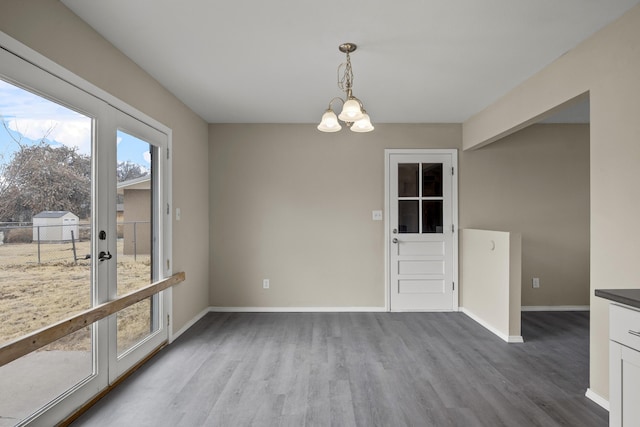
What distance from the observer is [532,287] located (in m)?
4.37

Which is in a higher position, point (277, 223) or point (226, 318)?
point (277, 223)

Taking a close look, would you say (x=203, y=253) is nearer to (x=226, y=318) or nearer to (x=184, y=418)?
(x=226, y=318)

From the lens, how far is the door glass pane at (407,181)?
14.4 ft

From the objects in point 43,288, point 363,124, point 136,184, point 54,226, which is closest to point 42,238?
point 54,226

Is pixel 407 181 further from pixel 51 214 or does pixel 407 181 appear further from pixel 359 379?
pixel 51 214

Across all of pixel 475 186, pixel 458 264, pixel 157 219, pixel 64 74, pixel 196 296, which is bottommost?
pixel 196 296

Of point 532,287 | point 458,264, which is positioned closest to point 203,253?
point 458,264

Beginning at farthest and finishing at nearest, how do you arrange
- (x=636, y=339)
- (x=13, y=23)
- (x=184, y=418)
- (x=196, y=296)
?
(x=196, y=296) < (x=184, y=418) < (x=13, y=23) < (x=636, y=339)

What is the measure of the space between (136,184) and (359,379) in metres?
2.37

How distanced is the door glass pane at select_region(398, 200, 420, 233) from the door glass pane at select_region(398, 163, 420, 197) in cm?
11

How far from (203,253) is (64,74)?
2598 millimetres

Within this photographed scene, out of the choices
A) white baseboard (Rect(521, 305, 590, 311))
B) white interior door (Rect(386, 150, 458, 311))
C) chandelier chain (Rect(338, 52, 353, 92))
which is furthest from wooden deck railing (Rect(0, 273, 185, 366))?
white baseboard (Rect(521, 305, 590, 311))

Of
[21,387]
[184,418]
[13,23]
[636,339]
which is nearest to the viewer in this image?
[636,339]

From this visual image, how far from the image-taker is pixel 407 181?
4.39 m
